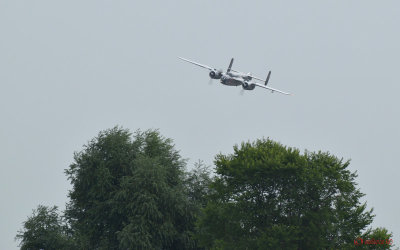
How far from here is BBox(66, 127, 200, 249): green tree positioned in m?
91.4

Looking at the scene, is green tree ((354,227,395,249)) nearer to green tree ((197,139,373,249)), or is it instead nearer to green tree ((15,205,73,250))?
green tree ((197,139,373,249))

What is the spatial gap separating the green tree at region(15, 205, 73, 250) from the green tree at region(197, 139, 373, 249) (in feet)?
86.2

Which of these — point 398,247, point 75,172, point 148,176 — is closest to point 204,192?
point 148,176

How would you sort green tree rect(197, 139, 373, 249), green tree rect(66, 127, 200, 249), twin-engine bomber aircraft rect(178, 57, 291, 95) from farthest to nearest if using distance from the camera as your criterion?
twin-engine bomber aircraft rect(178, 57, 291, 95) < green tree rect(66, 127, 200, 249) < green tree rect(197, 139, 373, 249)

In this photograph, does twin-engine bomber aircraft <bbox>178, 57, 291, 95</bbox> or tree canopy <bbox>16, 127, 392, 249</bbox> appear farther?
twin-engine bomber aircraft <bbox>178, 57, 291, 95</bbox>

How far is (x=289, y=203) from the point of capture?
78.9 metres

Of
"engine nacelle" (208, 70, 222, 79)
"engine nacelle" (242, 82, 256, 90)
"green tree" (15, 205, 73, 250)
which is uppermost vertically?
"engine nacelle" (208, 70, 222, 79)

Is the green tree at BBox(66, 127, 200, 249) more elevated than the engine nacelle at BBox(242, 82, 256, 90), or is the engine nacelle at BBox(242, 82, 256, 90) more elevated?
the engine nacelle at BBox(242, 82, 256, 90)

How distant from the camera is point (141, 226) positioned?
89812mm

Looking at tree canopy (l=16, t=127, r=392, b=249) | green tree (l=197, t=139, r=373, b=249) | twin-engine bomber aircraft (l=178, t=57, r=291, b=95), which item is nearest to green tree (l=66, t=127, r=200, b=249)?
tree canopy (l=16, t=127, r=392, b=249)

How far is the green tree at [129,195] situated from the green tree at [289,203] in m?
11.5

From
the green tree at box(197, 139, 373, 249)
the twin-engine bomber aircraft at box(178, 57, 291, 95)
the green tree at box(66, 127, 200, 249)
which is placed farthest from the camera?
the twin-engine bomber aircraft at box(178, 57, 291, 95)

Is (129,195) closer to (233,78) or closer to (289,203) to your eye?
(289,203)

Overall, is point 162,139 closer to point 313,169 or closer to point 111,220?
point 111,220
